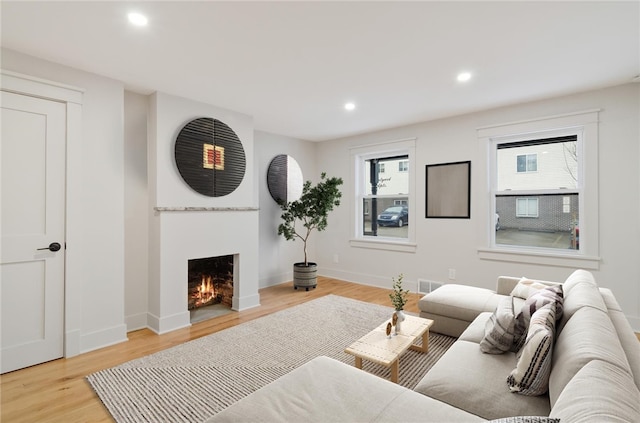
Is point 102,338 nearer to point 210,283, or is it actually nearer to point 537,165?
point 210,283

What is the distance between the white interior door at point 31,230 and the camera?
8.09 ft

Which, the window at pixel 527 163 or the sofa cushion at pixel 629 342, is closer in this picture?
the sofa cushion at pixel 629 342

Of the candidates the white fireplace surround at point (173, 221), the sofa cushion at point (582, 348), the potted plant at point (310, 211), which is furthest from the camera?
the potted plant at point (310, 211)

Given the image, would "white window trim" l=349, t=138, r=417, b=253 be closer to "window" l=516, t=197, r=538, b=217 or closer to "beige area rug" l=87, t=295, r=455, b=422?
"window" l=516, t=197, r=538, b=217

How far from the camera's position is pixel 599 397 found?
0.87m

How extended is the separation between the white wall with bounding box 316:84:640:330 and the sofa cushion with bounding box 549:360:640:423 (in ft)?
10.1

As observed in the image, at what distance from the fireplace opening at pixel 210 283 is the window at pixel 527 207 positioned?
12.3ft

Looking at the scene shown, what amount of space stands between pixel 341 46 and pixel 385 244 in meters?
3.34

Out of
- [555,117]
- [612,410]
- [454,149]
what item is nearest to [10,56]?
[612,410]

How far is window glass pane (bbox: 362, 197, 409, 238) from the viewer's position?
200 inches

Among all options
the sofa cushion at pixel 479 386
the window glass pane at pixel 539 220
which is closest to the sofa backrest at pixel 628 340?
the sofa cushion at pixel 479 386

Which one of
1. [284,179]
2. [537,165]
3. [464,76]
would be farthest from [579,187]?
[284,179]

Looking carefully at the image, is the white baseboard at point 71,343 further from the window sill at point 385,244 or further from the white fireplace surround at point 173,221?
the window sill at point 385,244

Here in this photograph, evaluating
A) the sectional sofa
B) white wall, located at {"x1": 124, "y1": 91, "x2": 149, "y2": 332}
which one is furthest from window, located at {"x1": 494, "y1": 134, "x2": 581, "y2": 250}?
white wall, located at {"x1": 124, "y1": 91, "x2": 149, "y2": 332}
